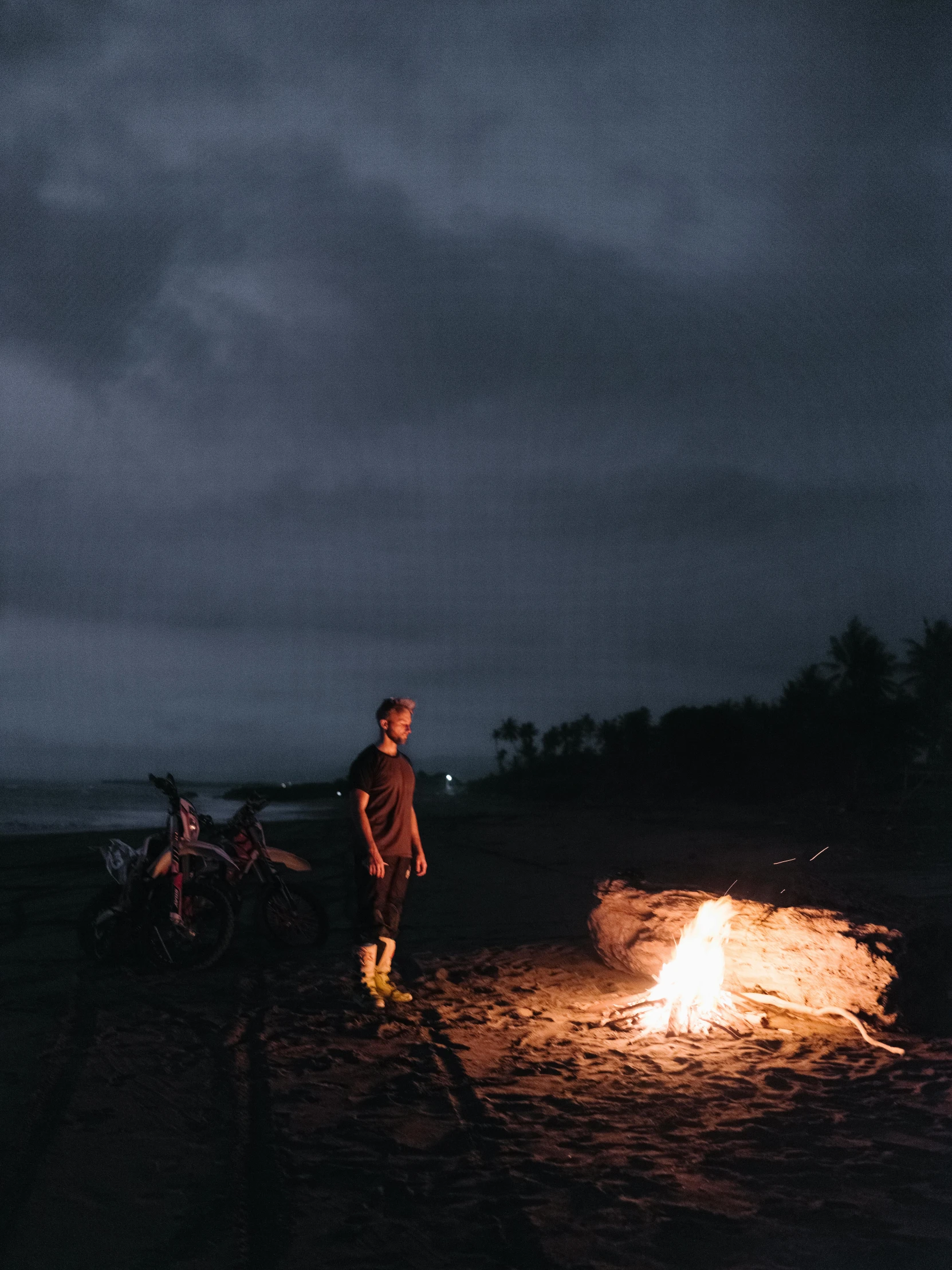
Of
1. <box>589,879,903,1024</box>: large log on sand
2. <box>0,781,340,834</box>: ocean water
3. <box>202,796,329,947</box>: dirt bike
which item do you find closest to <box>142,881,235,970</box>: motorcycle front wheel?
<box>202,796,329,947</box>: dirt bike

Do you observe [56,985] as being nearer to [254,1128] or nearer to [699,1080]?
[254,1128]

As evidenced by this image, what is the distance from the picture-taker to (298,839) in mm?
21875

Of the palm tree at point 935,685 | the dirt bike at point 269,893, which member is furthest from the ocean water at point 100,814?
the palm tree at point 935,685

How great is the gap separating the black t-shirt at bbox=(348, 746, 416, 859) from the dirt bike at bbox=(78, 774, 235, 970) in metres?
2.30

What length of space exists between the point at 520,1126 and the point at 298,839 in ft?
59.3

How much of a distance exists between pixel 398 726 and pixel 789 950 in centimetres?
303

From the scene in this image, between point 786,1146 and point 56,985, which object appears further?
point 56,985

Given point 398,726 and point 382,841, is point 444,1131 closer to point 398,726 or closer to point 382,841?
point 382,841

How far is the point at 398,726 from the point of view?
670 cm

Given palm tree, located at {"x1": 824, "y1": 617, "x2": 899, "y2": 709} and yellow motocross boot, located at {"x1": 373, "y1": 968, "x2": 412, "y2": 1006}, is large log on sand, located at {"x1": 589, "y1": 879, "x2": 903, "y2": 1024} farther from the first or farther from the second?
palm tree, located at {"x1": 824, "y1": 617, "x2": 899, "y2": 709}

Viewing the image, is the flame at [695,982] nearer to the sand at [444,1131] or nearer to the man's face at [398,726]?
the sand at [444,1131]

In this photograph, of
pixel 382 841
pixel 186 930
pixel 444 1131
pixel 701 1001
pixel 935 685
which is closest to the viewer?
pixel 444 1131

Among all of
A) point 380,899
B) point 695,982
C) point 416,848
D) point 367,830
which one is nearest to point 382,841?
point 367,830

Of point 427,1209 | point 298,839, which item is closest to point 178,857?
point 427,1209
